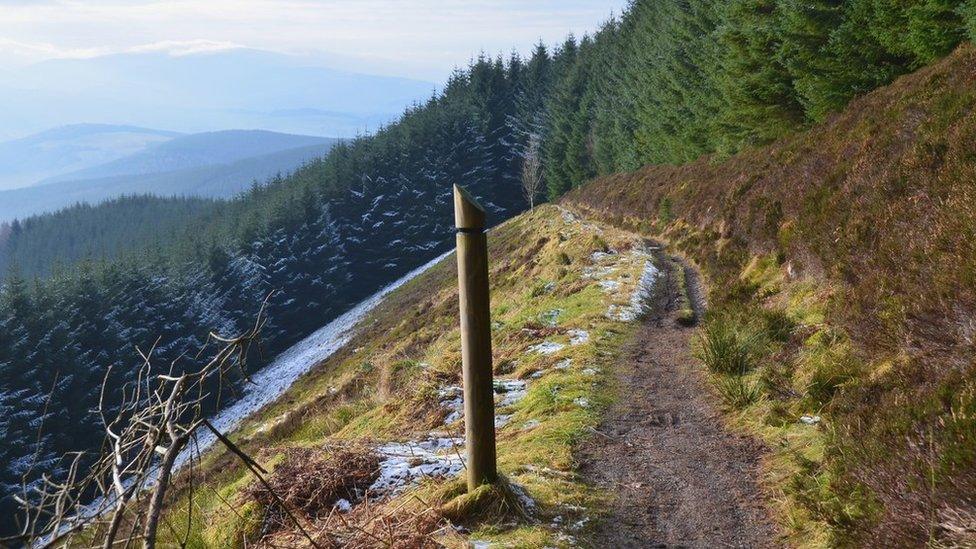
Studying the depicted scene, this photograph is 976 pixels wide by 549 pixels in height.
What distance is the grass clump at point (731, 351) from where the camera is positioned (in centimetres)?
776

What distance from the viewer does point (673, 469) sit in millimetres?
5484

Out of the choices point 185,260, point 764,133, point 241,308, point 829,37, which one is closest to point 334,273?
point 241,308

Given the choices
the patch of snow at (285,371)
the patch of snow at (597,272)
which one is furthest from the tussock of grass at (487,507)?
the patch of snow at (285,371)

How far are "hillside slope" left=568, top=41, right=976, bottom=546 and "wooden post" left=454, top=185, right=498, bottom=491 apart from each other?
2.32 metres

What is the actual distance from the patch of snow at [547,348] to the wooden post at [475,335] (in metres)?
5.21

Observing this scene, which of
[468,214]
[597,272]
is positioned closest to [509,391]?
[468,214]

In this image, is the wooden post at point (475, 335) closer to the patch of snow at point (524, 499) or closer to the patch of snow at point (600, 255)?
the patch of snow at point (524, 499)

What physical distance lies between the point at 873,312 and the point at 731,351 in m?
1.91

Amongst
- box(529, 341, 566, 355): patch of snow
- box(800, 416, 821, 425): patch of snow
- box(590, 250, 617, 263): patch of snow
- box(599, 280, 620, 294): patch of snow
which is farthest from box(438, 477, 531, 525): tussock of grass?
box(590, 250, 617, 263): patch of snow

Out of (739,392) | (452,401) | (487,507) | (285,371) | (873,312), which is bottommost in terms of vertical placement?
(285,371)

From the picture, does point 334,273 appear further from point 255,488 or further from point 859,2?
point 255,488

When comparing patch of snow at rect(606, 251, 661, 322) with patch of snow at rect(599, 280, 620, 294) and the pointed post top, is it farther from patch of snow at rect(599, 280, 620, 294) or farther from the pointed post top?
the pointed post top

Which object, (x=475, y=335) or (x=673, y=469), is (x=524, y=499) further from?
(x=673, y=469)

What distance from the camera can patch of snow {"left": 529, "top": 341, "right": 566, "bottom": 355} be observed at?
9.53 m
